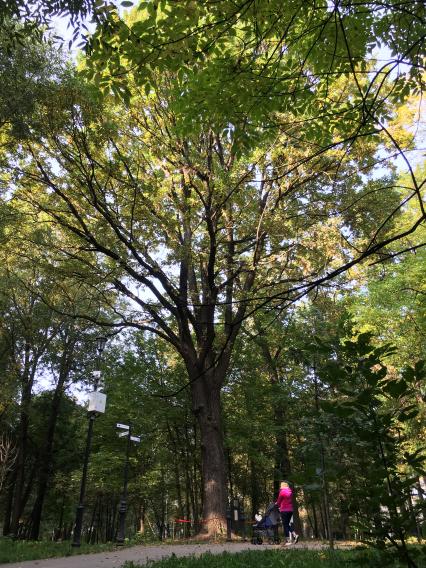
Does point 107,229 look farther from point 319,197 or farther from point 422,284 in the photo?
point 422,284

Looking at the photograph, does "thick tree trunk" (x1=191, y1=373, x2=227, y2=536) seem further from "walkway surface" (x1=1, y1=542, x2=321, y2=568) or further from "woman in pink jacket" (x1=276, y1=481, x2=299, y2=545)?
"woman in pink jacket" (x1=276, y1=481, x2=299, y2=545)

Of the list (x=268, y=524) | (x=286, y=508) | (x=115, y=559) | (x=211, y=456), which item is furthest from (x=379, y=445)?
(x=268, y=524)

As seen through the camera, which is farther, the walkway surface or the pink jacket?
the pink jacket

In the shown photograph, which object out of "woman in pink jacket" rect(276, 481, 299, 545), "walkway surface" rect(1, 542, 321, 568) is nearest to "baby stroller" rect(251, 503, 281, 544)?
"woman in pink jacket" rect(276, 481, 299, 545)

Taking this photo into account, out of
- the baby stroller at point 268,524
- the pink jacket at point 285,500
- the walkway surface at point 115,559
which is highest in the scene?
the pink jacket at point 285,500

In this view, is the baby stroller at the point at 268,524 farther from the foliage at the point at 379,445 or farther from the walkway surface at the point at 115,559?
the foliage at the point at 379,445

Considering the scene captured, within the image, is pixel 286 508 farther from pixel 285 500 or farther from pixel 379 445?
pixel 379 445

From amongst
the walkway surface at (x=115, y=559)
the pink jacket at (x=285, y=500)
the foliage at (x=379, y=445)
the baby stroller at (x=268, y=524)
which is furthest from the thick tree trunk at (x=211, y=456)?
the foliage at (x=379, y=445)

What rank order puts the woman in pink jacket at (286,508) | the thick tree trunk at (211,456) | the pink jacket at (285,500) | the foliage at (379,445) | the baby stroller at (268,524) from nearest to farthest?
the foliage at (379,445) → the thick tree trunk at (211,456) → the woman in pink jacket at (286,508) → the pink jacket at (285,500) → the baby stroller at (268,524)

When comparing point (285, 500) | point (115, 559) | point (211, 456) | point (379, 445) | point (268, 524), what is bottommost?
point (115, 559)

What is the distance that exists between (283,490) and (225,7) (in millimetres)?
10613

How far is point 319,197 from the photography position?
1101 centimetres

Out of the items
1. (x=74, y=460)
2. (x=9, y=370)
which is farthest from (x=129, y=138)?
(x=74, y=460)

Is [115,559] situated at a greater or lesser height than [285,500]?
lesser
